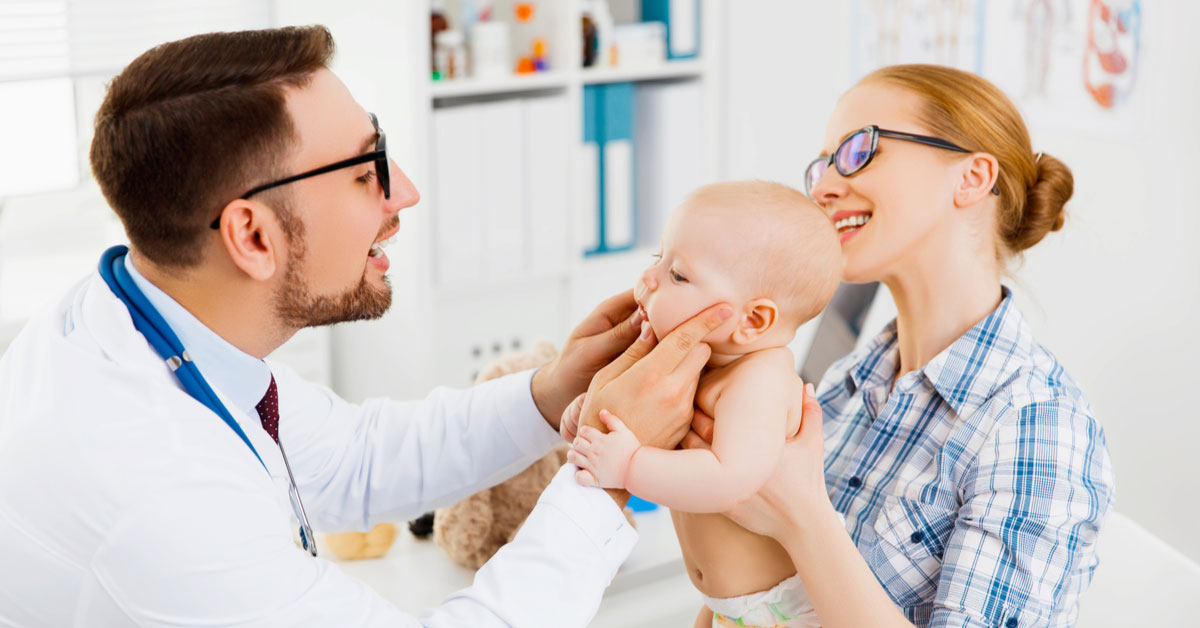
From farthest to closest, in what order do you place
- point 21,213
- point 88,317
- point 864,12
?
point 864,12, point 21,213, point 88,317

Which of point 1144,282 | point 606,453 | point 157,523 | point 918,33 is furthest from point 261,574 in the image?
point 918,33

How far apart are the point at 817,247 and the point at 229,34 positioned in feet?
2.66

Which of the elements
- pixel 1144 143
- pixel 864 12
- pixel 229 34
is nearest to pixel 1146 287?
pixel 1144 143

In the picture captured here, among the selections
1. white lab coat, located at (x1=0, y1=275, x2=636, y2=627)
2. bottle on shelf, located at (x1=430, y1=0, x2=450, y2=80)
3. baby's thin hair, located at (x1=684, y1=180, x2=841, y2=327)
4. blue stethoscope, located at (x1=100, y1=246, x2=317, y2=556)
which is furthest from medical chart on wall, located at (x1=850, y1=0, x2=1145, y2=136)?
blue stethoscope, located at (x1=100, y1=246, x2=317, y2=556)

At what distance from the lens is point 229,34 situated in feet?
4.66

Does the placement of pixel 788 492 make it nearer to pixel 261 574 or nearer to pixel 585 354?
pixel 585 354

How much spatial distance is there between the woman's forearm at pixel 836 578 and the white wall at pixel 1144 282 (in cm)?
125

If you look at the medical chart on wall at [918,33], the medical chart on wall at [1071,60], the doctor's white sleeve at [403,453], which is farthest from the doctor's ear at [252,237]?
the medical chart on wall at [918,33]

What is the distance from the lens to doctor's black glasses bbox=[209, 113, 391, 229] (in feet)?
4.48

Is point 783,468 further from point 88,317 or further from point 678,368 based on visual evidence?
point 88,317

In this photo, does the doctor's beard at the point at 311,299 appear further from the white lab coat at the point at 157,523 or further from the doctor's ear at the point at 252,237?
the white lab coat at the point at 157,523

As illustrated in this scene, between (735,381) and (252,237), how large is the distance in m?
0.64

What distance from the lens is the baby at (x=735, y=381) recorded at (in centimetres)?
135

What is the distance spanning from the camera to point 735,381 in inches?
55.8
